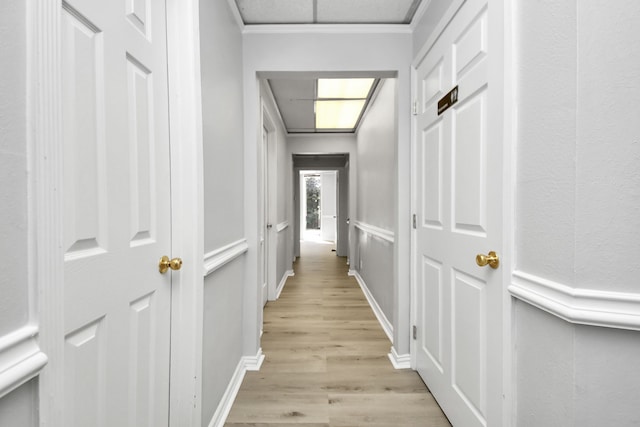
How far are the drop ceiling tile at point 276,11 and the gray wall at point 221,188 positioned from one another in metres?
0.13

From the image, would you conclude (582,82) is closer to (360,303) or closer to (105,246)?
(105,246)

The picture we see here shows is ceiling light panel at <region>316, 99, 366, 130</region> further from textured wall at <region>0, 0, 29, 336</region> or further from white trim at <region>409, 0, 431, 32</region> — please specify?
textured wall at <region>0, 0, 29, 336</region>

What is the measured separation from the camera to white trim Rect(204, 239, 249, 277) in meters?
1.38

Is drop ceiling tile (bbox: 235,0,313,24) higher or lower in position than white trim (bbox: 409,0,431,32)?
higher

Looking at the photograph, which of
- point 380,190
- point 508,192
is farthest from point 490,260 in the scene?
point 380,190

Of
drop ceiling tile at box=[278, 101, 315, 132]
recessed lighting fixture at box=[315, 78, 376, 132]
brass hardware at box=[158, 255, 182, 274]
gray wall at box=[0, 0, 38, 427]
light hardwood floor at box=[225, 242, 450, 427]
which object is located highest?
recessed lighting fixture at box=[315, 78, 376, 132]

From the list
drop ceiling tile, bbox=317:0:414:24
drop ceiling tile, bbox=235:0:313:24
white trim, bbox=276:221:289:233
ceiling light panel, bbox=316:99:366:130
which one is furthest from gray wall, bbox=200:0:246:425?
white trim, bbox=276:221:289:233

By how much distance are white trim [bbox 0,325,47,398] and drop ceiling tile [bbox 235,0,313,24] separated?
1996mm

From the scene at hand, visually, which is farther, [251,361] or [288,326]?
[288,326]

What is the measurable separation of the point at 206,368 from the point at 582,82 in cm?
170

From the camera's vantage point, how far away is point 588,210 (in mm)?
823

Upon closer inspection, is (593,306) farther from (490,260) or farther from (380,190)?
(380,190)

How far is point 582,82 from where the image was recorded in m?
0.82

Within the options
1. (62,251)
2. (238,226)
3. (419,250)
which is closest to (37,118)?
(62,251)
